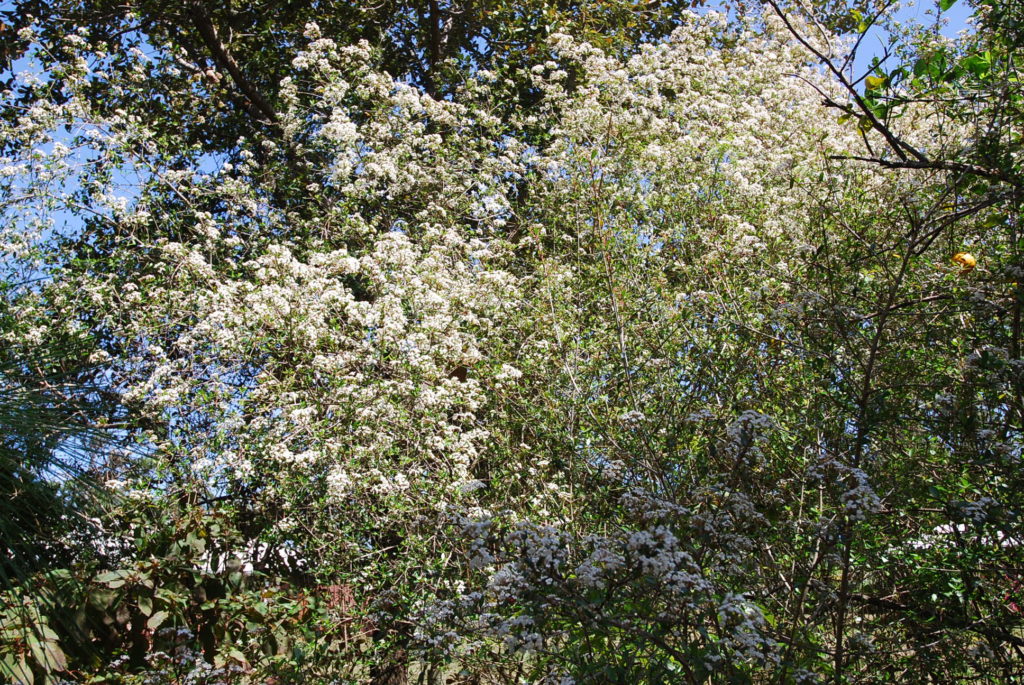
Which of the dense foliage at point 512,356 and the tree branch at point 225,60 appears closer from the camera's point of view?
the dense foliage at point 512,356

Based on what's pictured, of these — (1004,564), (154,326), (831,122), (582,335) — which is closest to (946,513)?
(1004,564)

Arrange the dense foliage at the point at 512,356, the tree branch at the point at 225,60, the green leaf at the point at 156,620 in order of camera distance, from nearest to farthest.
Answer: the dense foliage at the point at 512,356
the green leaf at the point at 156,620
the tree branch at the point at 225,60

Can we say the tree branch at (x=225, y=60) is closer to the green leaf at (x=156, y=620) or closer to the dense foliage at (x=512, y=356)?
the dense foliage at (x=512, y=356)

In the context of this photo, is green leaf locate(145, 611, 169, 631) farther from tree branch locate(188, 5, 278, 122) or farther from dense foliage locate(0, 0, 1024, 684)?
tree branch locate(188, 5, 278, 122)

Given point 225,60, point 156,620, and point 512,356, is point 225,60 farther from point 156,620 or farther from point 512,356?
point 156,620

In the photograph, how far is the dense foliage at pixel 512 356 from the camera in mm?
2367

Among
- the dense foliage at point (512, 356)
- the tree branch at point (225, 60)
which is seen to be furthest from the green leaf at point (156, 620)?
the tree branch at point (225, 60)

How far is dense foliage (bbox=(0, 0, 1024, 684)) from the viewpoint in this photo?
237cm

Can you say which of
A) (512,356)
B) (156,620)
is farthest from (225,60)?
(156,620)

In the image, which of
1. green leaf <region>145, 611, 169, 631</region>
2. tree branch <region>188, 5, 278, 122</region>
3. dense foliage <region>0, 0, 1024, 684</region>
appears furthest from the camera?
tree branch <region>188, 5, 278, 122</region>

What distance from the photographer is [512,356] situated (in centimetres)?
468

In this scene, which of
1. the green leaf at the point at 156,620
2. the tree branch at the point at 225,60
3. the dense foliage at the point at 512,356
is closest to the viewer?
the dense foliage at the point at 512,356

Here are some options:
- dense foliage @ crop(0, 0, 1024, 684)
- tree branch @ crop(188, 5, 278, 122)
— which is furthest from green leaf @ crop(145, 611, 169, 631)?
tree branch @ crop(188, 5, 278, 122)

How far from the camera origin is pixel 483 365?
4621mm
